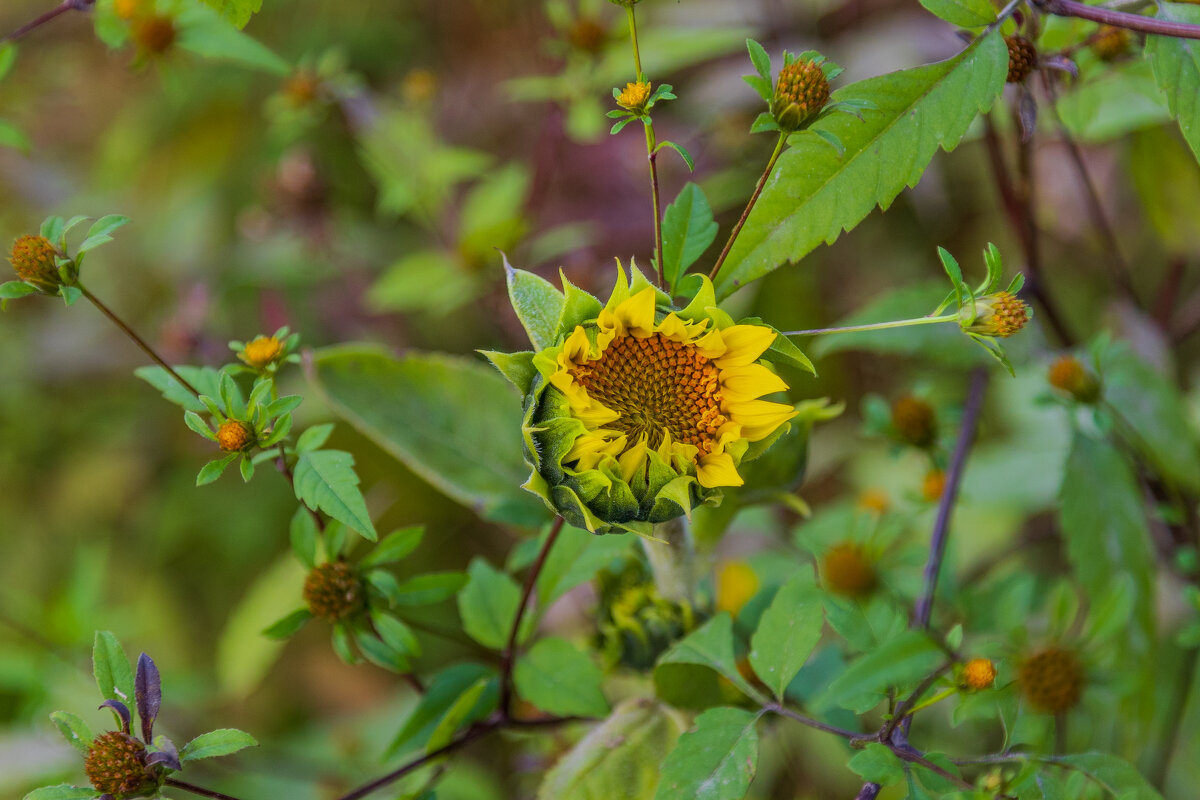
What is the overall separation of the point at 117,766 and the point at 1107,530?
3.31ft

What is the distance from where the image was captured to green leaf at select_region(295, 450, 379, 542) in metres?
0.67

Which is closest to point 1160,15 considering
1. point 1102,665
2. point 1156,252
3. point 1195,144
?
point 1195,144

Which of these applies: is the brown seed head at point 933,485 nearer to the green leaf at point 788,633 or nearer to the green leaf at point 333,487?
the green leaf at point 788,633

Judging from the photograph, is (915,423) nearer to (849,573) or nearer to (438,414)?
(849,573)

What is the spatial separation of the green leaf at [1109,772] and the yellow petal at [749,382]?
0.39 m

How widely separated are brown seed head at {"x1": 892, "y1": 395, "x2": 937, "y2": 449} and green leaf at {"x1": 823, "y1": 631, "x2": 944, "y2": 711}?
0.38m

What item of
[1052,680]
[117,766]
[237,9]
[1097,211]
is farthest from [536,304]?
[1097,211]

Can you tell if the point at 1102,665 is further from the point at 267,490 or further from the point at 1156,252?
the point at 267,490

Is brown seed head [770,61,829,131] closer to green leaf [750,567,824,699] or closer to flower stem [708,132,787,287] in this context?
flower stem [708,132,787,287]

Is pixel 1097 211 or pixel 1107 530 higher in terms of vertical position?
pixel 1097 211

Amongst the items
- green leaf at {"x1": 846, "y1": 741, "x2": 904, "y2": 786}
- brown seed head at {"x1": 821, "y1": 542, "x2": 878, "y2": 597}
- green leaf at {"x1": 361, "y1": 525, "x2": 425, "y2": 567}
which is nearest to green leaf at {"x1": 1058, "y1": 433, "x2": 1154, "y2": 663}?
brown seed head at {"x1": 821, "y1": 542, "x2": 878, "y2": 597}

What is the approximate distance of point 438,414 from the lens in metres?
1.07

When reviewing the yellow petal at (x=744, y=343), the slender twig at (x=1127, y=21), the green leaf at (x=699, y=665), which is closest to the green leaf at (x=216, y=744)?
the green leaf at (x=699, y=665)

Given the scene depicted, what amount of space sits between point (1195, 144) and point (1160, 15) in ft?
0.42
